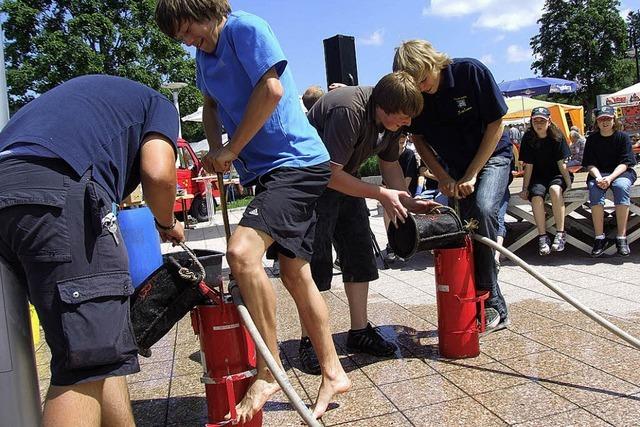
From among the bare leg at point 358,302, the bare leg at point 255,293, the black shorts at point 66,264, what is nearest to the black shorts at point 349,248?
the bare leg at point 358,302

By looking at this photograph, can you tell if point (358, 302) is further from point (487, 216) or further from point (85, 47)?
point (85, 47)

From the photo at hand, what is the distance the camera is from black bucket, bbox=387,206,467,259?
327 centimetres

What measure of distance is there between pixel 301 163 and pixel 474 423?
53.7 inches

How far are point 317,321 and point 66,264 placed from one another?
133 centimetres

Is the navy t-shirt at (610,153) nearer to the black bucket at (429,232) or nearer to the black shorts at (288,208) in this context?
the black bucket at (429,232)

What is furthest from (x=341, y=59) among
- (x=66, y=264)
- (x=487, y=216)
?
(x=66, y=264)

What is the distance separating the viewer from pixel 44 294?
1.81 meters

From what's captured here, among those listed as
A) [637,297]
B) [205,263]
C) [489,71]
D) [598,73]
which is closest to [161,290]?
[205,263]

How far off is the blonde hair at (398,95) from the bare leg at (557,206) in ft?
12.1

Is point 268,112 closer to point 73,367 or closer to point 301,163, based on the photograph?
point 301,163

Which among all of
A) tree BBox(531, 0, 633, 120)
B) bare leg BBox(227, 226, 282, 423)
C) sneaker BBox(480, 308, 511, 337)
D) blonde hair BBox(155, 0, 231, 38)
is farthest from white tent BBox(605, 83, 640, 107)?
tree BBox(531, 0, 633, 120)

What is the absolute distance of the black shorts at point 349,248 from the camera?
3.65 m

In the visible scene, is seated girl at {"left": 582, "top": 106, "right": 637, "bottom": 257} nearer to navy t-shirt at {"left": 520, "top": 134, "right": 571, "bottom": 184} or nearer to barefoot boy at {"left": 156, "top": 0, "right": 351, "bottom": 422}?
navy t-shirt at {"left": 520, "top": 134, "right": 571, "bottom": 184}

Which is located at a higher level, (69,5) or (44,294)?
(69,5)
